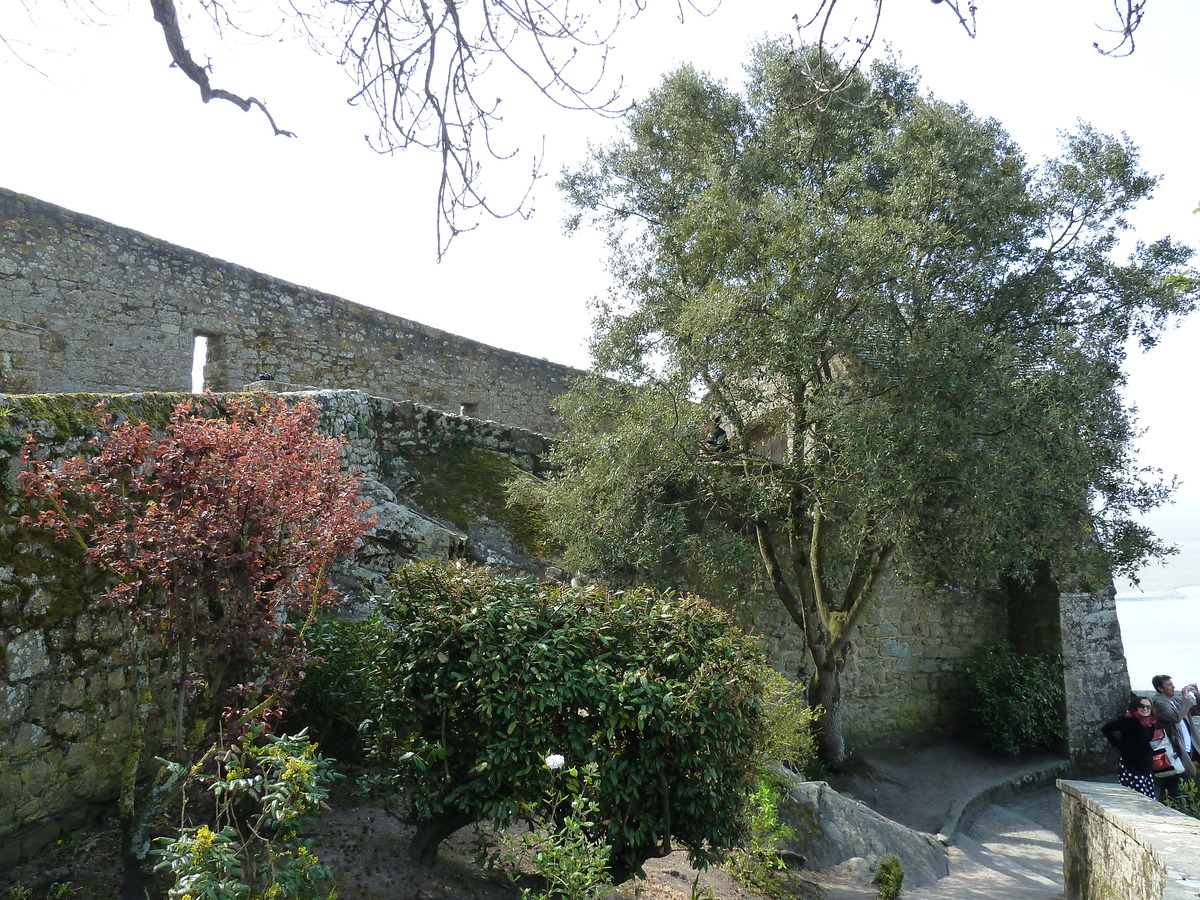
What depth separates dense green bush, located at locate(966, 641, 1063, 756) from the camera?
36.7ft

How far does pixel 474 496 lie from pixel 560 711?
15.6 feet

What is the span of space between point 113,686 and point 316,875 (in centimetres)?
166

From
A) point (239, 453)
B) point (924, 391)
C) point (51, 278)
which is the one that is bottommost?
point (239, 453)

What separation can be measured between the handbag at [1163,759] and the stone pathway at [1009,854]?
4.22 feet

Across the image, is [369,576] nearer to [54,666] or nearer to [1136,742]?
[54,666]

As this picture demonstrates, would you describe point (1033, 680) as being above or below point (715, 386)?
below

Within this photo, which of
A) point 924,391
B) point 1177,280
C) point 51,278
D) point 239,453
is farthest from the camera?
point 51,278

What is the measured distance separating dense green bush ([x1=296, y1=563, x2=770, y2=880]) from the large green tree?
3.56 m

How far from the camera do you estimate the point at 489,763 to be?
406 centimetres

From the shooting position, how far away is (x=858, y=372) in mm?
8227

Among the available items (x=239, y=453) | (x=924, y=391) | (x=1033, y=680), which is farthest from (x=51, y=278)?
(x=1033, y=680)

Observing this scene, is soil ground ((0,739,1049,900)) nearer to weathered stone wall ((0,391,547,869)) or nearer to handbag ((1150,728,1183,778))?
weathered stone wall ((0,391,547,869))

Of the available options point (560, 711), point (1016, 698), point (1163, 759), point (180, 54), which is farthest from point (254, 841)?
Answer: point (1016, 698)

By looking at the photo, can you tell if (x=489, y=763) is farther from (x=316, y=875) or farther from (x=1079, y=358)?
(x=1079, y=358)
